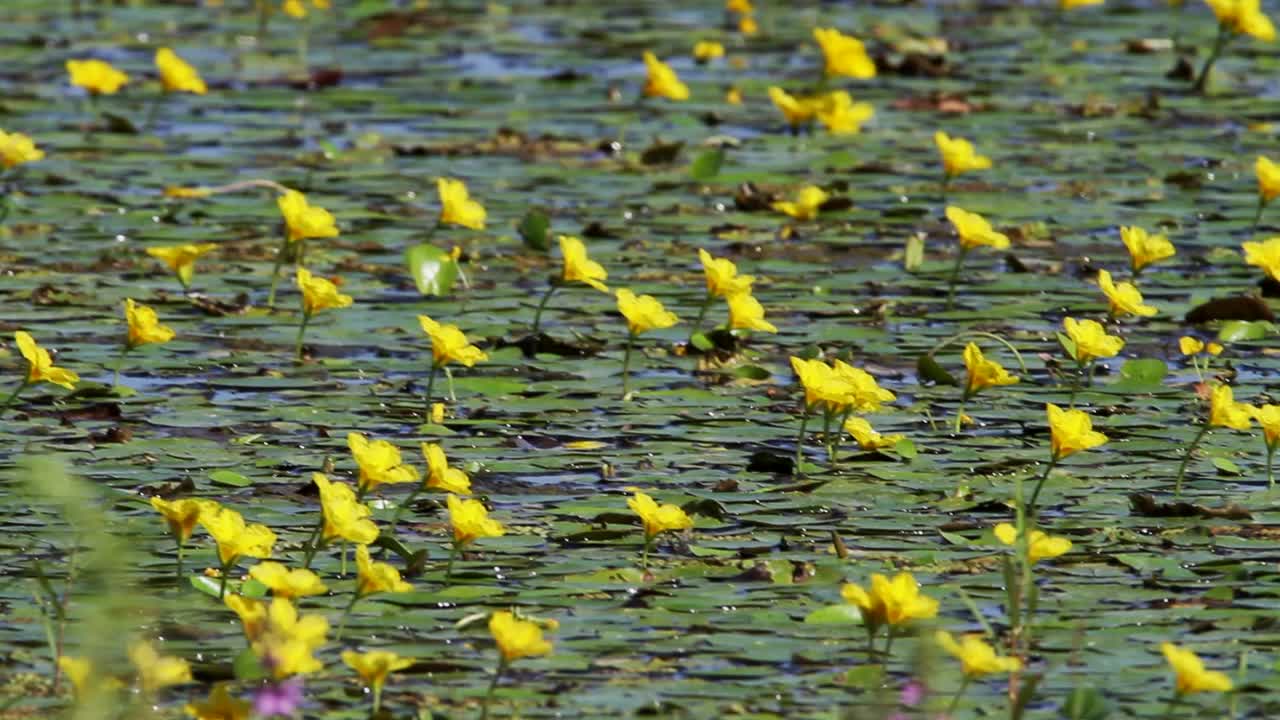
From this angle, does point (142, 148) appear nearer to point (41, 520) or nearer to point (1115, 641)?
point (41, 520)

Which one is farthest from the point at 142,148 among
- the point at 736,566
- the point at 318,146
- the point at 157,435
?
the point at 736,566

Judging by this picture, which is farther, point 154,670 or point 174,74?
point 174,74

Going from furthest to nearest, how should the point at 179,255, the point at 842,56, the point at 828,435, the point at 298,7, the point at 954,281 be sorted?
the point at 298,7 < the point at 842,56 < the point at 954,281 < the point at 179,255 < the point at 828,435

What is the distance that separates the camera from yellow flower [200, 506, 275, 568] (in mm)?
3430

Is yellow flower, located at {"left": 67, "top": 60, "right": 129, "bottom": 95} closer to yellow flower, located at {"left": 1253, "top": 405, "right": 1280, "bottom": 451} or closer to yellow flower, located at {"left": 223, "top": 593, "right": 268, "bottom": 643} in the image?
yellow flower, located at {"left": 1253, "top": 405, "right": 1280, "bottom": 451}

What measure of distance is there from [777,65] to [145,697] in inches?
245

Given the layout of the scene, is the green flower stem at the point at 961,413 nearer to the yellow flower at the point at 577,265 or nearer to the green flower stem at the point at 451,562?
the yellow flower at the point at 577,265

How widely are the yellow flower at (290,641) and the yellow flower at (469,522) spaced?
460 mm

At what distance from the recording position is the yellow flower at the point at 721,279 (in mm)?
4664

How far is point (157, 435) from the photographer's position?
4453 millimetres

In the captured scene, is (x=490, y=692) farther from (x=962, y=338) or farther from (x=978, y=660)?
(x=962, y=338)

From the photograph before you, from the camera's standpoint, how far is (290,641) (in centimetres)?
294

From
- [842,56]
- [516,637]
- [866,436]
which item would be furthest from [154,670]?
[842,56]

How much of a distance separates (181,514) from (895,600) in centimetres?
106
